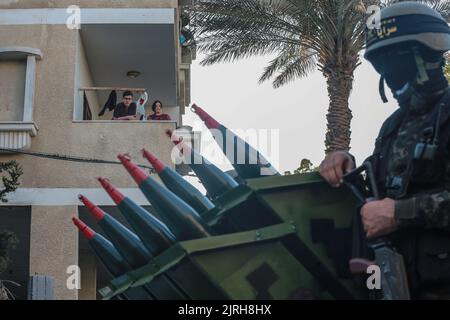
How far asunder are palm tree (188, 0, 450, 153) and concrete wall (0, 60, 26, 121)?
11.4ft

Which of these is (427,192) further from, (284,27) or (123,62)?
(123,62)

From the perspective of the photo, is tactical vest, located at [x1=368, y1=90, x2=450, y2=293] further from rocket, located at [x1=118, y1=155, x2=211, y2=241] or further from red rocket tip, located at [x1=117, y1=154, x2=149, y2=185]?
red rocket tip, located at [x1=117, y1=154, x2=149, y2=185]

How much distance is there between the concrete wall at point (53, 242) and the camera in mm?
14281

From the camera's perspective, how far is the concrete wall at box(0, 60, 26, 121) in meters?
15.3

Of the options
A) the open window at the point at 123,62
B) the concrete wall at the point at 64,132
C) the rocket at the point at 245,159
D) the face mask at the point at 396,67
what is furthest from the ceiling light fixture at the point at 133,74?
the face mask at the point at 396,67

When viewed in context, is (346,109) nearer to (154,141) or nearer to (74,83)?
(154,141)

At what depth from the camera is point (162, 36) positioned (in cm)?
1662

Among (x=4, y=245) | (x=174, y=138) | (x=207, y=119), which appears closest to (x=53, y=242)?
(x=4, y=245)

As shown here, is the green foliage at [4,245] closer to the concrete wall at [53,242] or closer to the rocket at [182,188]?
the concrete wall at [53,242]

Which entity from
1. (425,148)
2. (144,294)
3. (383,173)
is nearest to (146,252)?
(144,294)

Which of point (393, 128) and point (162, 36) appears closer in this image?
point (393, 128)

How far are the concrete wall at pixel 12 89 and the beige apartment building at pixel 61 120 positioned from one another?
2 cm

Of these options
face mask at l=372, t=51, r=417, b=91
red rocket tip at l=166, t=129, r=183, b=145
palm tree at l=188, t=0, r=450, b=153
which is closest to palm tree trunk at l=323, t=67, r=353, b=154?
palm tree at l=188, t=0, r=450, b=153

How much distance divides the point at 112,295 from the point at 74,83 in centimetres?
1150
